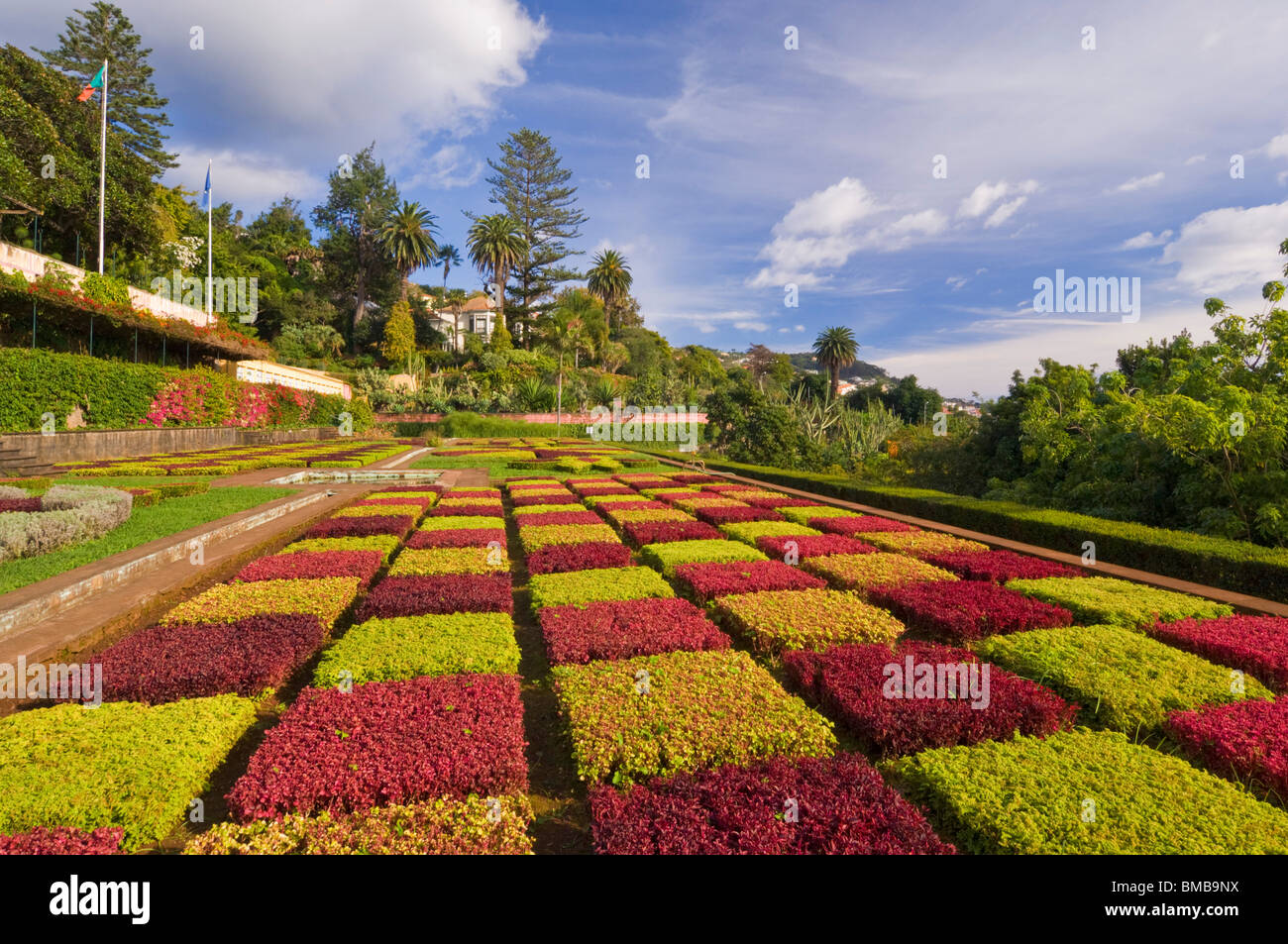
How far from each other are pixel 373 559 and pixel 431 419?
34035mm

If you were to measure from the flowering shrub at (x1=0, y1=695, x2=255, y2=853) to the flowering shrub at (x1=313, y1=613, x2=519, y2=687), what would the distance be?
0.60m

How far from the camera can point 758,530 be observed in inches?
345

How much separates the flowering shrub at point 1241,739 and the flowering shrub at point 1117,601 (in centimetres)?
162

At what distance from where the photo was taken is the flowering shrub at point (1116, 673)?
3.62 metres

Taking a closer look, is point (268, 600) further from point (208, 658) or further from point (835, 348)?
point (835, 348)

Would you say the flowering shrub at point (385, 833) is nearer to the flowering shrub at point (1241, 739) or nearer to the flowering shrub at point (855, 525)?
the flowering shrub at point (1241, 739)

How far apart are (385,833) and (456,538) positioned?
5724 millimetres

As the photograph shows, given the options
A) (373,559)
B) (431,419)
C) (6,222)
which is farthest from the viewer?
(431,419)

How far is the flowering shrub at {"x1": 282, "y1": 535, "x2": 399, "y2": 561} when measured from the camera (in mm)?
6965

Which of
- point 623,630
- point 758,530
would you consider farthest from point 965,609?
point 758,530

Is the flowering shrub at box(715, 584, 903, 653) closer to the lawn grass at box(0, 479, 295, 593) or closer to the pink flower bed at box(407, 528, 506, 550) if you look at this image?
the pink flower bed at box(407, 528, 506, 550)
